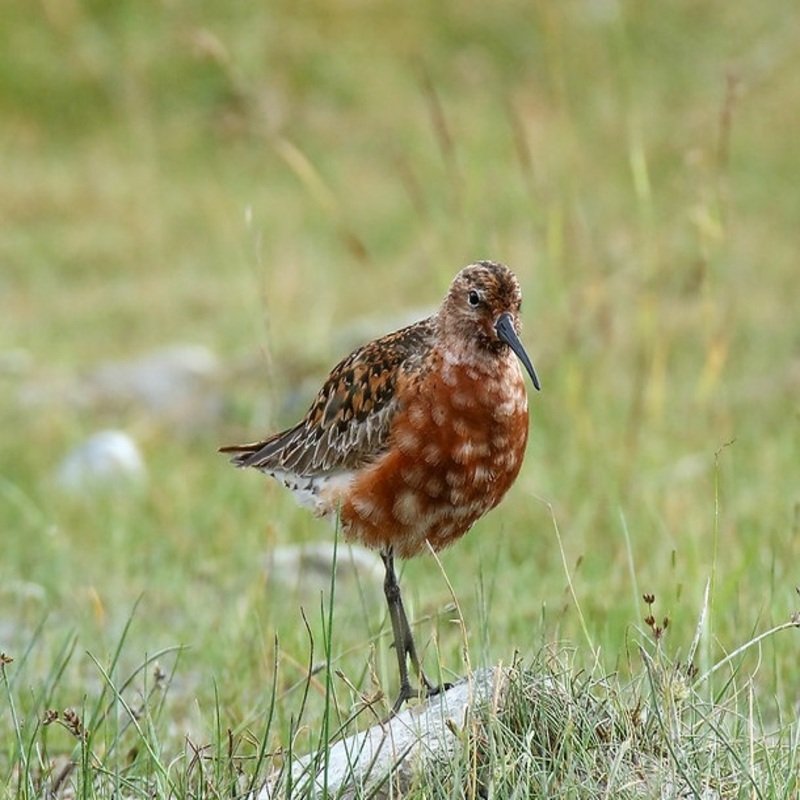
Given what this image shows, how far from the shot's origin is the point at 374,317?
33.3ft

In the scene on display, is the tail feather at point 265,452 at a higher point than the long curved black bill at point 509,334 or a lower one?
higher

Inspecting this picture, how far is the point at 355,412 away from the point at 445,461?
A: 48cm

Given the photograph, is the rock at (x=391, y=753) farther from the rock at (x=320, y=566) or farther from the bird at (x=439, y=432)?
the rock at (x=320, y=566)

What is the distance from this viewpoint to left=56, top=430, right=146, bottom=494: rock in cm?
743

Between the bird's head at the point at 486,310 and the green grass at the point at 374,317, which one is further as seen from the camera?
the green grass at the point at 374,317

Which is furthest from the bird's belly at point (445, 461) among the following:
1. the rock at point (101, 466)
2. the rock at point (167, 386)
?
the rock at point (167, 386)

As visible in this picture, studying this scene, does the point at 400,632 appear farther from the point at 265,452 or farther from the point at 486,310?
the point at 265,452

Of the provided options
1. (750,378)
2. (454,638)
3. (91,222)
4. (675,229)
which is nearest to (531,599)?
(454,638)

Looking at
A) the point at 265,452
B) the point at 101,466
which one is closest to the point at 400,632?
the point at 265,452

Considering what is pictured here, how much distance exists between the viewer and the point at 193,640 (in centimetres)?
543

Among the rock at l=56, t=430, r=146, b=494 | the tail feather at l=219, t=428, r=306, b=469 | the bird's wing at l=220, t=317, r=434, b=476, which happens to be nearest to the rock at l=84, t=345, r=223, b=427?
the rock at l=56, t=430, r=146, b=494

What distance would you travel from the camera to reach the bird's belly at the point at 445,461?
4.14 m

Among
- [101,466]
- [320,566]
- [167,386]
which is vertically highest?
[167,386]

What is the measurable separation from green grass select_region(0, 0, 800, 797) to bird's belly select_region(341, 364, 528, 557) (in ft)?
1.05
